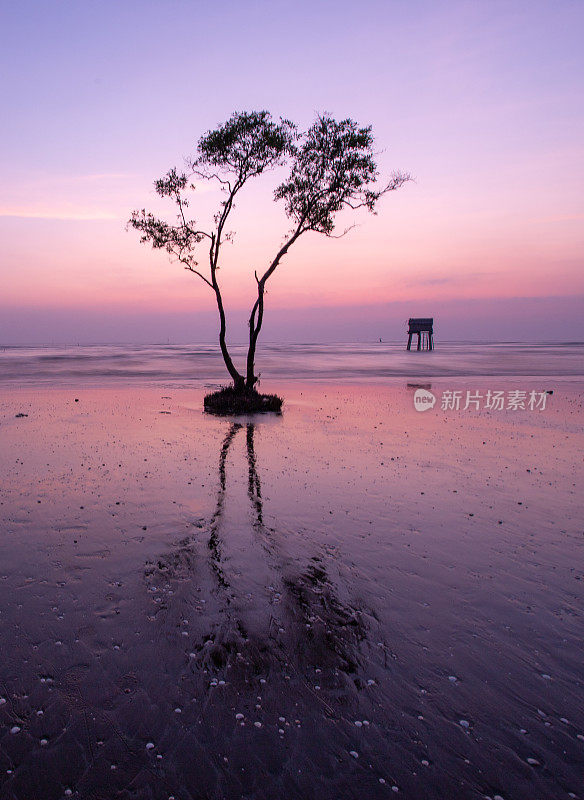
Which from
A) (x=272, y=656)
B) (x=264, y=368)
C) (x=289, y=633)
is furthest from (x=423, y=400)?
(x=264, y=368)

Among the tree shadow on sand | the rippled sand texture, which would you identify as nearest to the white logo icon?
the rippled sand texture

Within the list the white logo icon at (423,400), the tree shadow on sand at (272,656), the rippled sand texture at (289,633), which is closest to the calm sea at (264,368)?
the white logo icon at (423,400)

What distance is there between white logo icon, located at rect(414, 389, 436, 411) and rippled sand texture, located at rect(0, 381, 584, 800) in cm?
1139

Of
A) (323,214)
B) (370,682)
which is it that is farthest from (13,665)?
(323,214)

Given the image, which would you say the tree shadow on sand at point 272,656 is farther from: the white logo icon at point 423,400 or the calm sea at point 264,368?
the calm sea at point 264,368

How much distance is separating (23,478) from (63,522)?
9.84ft

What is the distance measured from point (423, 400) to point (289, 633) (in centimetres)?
2133

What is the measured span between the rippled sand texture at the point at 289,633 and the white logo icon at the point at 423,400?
1139cm

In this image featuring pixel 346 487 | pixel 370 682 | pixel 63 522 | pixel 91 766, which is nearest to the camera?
pixel 91 766

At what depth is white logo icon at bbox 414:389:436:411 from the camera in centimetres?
2186

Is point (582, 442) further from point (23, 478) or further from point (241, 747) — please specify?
point (23, 478)

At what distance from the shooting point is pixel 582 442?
13.8 m

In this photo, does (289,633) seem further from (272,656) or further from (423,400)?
(423,400)

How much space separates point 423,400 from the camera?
80.7 feet
